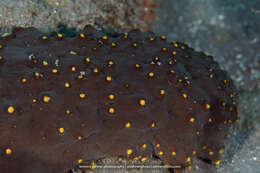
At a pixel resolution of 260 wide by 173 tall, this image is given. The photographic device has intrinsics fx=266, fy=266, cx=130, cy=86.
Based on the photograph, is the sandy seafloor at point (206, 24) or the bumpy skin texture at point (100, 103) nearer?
the bumpy skin texture at point (100, 103)

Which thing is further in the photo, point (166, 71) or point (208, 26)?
point (208, 26)

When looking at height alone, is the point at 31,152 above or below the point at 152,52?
below

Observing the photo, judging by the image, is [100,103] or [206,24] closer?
[100,103]

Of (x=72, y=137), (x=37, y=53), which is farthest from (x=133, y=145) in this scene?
(x=37, y=53)

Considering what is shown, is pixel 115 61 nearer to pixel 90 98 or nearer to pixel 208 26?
pixel 90 98

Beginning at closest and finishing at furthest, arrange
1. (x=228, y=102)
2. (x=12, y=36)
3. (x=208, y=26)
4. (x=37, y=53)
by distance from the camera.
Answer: (x=37, y=53)
(x=12, y=36)
(x=228, y=102)
(x=208, y=26)
